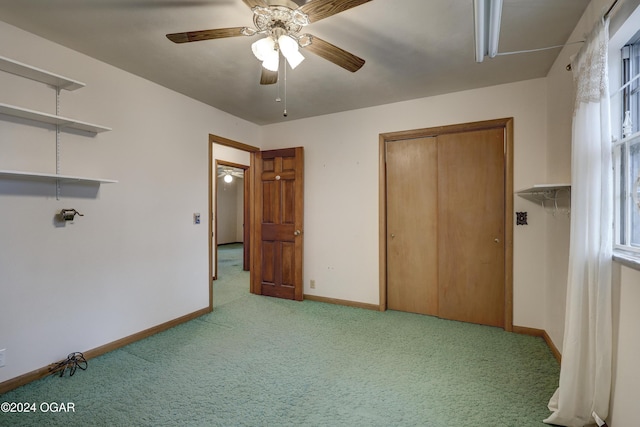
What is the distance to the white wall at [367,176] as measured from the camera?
2.96 metres

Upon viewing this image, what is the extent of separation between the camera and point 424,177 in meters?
3.50

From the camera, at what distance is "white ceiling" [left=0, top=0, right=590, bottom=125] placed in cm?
191

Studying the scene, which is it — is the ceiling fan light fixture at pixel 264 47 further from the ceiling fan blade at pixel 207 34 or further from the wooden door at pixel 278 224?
the wooden door at pixel 278 224

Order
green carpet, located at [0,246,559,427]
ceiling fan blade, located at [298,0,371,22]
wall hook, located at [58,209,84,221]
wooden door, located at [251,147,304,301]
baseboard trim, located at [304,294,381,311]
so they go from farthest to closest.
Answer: wooden door, located at [251,147,304,301] → baseboard trim, located at [304,294,381,311] → wall hook, located at [58,209,84,221] → green carpet, located at [0,246,559,427] → ceiling fan blade, located at [298,0,371,22]

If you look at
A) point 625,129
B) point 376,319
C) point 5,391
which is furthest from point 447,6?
point 5,391

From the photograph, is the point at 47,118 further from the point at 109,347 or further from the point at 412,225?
the point at 412,225

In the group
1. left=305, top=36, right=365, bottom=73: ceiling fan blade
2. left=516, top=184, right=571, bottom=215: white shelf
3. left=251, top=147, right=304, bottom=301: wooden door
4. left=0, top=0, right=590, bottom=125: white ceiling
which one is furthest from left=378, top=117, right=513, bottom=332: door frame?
left=305, top=36, right=365, bottom=73: ceiling fan blade

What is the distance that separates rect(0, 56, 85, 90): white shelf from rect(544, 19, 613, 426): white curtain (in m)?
3.34

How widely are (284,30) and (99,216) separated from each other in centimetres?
218

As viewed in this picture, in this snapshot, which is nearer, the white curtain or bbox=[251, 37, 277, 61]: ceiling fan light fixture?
the white curtain

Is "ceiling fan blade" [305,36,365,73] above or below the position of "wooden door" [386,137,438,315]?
above

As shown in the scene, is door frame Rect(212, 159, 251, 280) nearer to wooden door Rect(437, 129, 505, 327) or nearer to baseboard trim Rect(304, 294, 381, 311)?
baseboard trim Rect(304, 294, 381, 311)

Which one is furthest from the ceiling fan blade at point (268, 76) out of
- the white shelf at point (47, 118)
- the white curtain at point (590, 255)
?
the white curtain at point (590, 255)

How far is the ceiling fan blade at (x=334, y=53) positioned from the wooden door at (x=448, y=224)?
68.2 inches
